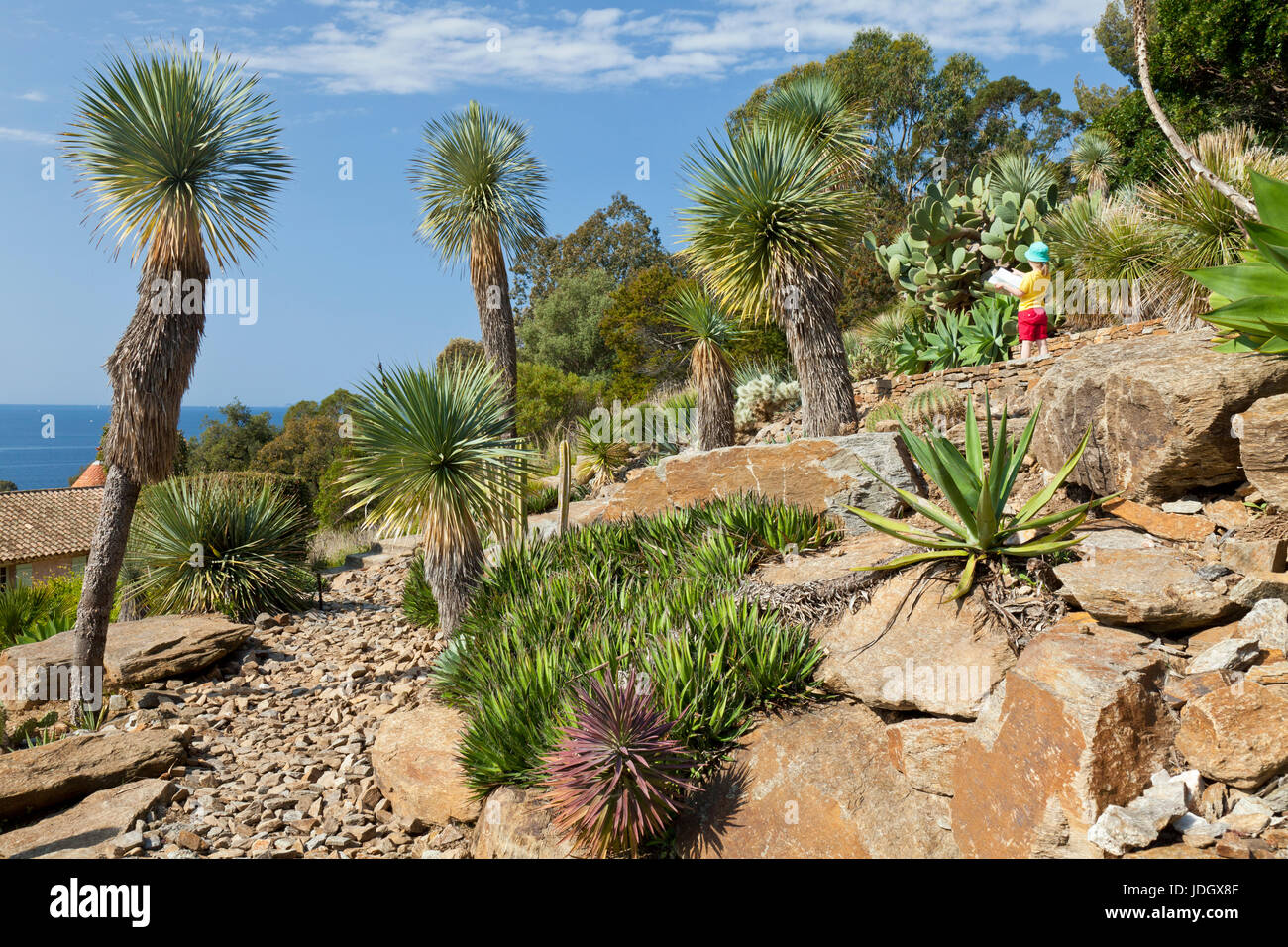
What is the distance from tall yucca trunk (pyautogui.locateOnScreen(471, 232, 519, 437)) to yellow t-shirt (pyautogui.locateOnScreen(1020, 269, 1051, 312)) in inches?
308

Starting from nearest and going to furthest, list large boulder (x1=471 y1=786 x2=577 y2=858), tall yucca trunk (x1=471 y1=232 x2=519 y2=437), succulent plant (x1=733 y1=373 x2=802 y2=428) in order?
large boulder (x1=471 y1=786 x2=577 y2=858) < tall yucca trunk (x1=471 y1=232 x2=519 y2=437) < succulent plant (x1=733 y1=373 x2=802 y2=428)

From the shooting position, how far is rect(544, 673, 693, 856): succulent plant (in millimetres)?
4395

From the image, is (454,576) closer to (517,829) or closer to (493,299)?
(517,829)

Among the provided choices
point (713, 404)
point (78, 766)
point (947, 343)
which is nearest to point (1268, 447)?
point (947, 343)

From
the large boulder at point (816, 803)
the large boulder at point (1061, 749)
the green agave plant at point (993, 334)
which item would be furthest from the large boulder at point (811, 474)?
the green agave plant at point (993, 334)

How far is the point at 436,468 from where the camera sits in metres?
8.30

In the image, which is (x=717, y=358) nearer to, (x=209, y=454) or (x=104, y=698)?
(x=104, y=698)

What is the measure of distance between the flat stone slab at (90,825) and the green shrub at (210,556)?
15.9 ft

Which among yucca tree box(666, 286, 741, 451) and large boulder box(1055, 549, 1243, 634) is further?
yucca tree box(666, 286, 741, 451)

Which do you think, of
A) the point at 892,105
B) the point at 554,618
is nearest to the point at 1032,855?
the point at 554,618

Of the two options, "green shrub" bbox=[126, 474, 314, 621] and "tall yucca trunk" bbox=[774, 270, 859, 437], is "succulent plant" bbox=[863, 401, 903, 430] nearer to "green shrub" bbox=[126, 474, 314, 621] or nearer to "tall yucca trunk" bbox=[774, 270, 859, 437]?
→ "tall yucca trunk" bbox=[774, 270, 859, 437]

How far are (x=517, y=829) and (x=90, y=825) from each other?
3.64m

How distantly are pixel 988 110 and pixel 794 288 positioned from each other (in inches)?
1424

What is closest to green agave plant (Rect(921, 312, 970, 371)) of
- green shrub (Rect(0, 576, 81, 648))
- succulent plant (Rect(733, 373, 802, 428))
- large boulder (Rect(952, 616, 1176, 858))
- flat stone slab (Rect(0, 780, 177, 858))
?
succulent plant (Rect(733, 373, 802, 428))
